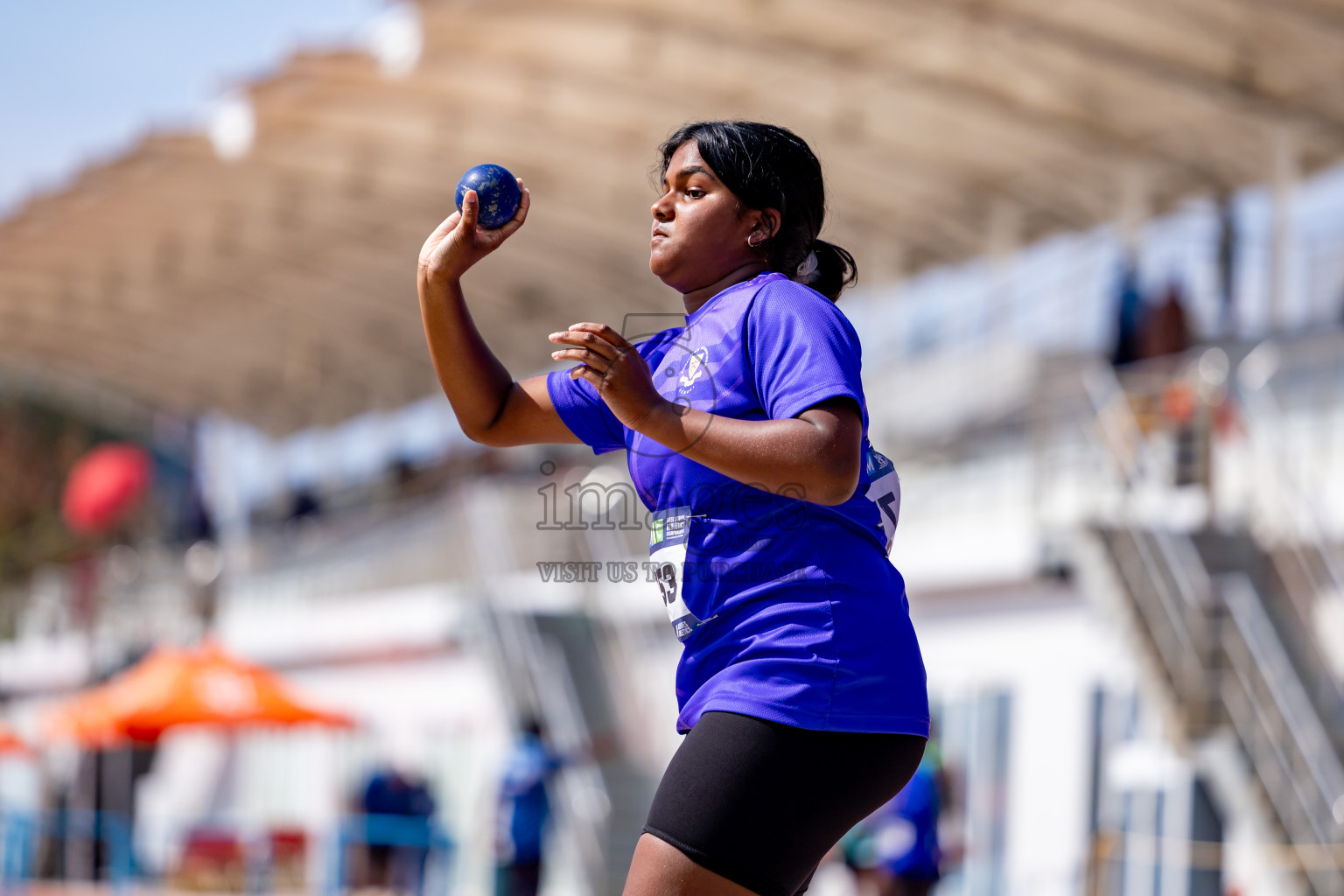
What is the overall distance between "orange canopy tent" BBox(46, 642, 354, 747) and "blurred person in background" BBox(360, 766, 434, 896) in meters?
0.92

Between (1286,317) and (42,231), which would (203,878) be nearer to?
(42,231)

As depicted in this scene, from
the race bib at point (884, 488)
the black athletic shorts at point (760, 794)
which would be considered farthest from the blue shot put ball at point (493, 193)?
the black athletic shorts at point (760, 794)

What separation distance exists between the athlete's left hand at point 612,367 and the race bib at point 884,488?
0.40 m

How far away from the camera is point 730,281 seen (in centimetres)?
282

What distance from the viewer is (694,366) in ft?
8.89

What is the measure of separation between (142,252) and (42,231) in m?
1.46

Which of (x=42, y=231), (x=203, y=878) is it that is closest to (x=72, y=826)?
(x=203, y=878)

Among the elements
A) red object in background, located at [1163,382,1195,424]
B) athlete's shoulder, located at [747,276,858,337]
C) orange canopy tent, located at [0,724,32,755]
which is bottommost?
orange canopy tent, located at [0,724,32,755]

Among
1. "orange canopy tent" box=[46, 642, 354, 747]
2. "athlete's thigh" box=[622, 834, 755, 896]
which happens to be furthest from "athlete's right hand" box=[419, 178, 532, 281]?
"orange canopy tent" box=[46, 642, 354, 747]

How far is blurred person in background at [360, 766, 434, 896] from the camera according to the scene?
17.3 m

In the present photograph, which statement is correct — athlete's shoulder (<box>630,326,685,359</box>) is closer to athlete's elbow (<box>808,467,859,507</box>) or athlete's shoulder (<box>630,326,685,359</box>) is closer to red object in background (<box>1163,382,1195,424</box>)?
athlete's elbow (<box>808,467,859,507</box>)

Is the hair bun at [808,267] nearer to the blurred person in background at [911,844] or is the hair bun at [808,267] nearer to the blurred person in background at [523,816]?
the blurred person in background at [911,844]

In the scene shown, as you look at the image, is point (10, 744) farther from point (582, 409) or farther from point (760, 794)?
point (760, 794)

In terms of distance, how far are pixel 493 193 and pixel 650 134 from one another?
57.9ft
